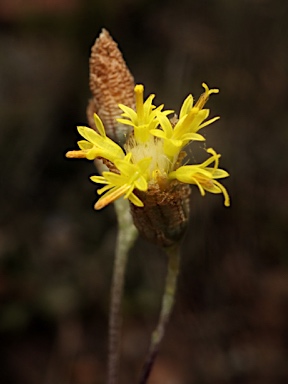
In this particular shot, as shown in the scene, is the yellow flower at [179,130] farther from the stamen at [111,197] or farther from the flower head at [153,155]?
the stamen at [111,197]

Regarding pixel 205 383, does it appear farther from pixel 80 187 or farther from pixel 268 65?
pixel 268 65

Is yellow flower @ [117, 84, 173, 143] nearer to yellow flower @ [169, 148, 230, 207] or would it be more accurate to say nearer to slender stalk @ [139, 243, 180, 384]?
yellow flower @ [169, 148, 230, 207]

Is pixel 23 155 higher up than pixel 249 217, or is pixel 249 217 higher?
pixel 249 217

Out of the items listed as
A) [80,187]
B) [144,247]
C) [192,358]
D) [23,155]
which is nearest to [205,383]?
[192,358]

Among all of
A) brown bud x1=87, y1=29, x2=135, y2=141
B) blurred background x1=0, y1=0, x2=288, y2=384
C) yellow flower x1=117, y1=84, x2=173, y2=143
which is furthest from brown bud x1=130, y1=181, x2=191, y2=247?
blurred background x1=0, y1=0, x2=288, y2=384

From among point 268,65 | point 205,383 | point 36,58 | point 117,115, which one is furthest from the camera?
point 36,58

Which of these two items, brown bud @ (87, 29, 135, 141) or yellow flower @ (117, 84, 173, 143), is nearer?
yellow flower @ (117, 84, 173, 143)
